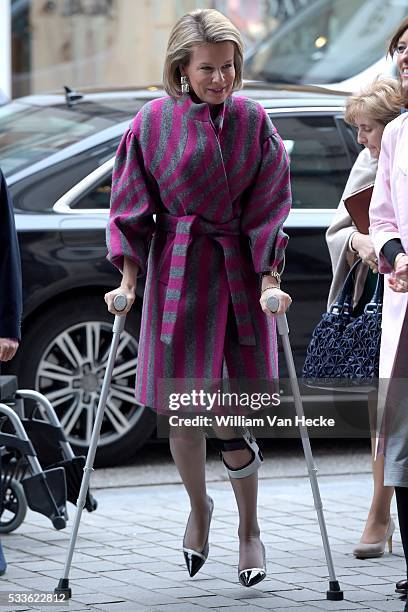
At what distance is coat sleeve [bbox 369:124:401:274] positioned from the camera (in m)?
4.65

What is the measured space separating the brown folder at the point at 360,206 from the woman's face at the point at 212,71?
0.78 m

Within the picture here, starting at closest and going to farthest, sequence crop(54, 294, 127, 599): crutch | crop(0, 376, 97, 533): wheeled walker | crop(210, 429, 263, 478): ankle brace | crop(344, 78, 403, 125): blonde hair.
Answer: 1. crop(54, 294, 127, 599): crutch
2. crop(210, 429, 263, 478): ankle brace
3. crop(344, 78, 403, 125): blonde hair
4. crop(0, 376, 97, 533): wheeled walker

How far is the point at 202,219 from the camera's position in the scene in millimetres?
5027

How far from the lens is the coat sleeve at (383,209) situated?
183 inches

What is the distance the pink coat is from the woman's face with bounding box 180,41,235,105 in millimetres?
572

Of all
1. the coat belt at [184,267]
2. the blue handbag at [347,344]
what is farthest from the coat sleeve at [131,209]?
the blue handbag at [347,344]

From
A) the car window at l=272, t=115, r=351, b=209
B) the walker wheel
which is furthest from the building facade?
the walker wheel

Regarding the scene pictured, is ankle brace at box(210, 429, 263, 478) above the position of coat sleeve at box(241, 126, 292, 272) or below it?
below

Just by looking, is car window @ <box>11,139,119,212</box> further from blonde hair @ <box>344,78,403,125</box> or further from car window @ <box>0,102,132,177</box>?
blonde hair @ <box>344,78,403,125</box>

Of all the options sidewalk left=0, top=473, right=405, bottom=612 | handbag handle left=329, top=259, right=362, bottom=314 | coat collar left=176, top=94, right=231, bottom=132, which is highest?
coat collar left=176, top=94, right=231, bottom=132

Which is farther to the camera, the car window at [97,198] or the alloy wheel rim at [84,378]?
the car window at [97,198]

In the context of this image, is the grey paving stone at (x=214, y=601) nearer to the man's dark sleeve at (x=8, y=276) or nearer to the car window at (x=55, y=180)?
the man's dark sleeve at (x=8, y=276)

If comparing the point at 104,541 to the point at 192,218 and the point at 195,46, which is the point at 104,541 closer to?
the point at 192,218

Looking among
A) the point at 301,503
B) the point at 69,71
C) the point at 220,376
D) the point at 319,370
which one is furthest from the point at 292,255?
the point at 69,71
